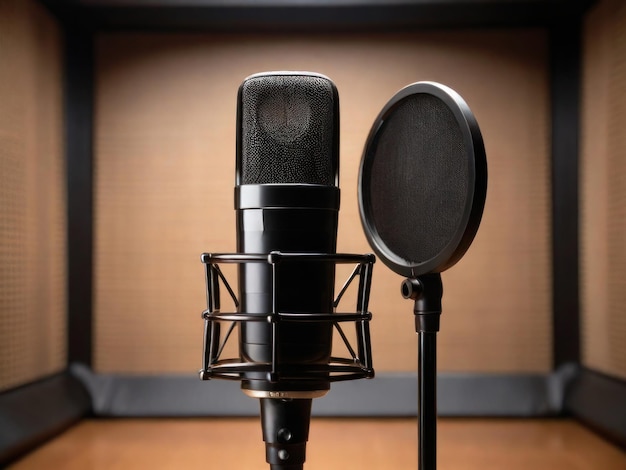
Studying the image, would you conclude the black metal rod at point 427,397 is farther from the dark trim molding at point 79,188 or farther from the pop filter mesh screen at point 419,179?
the dark trim molding at point 79,188

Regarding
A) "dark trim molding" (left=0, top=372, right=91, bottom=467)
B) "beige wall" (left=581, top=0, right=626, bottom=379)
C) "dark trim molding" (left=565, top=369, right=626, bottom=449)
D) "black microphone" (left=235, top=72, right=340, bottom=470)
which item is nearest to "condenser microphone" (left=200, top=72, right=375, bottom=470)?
"black microphone" (left=235, top=72, right=340, bottom=470)

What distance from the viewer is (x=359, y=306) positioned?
83cm

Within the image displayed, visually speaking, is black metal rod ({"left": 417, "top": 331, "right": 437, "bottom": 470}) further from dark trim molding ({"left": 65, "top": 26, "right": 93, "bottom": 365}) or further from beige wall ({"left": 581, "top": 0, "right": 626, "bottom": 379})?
dark trim molding ({"left": 65, "top": 26, "right": 93, "bottom": 365})

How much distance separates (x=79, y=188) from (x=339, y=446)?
3.18 feet

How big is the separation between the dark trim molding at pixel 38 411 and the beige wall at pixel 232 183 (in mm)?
132

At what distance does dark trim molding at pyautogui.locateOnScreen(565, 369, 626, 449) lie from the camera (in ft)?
5.46

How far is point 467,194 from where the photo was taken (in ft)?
2.42

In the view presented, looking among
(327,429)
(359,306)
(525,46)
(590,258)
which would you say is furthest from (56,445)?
(525,46)

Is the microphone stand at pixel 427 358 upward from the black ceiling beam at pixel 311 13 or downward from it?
downward

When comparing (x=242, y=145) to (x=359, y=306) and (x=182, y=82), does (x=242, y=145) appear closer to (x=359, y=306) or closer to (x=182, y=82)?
(x=359, y=306)

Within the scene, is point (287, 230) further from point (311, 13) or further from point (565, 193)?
point (565, 193)

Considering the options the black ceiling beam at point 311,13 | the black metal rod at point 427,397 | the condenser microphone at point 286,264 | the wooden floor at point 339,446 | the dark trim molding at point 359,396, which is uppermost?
the black ceiling beam at point 311,13

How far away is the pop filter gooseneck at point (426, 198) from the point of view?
748mm

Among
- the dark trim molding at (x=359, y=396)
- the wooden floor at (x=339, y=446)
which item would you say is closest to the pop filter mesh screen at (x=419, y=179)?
the wooden floor at (x=339, y=446)
